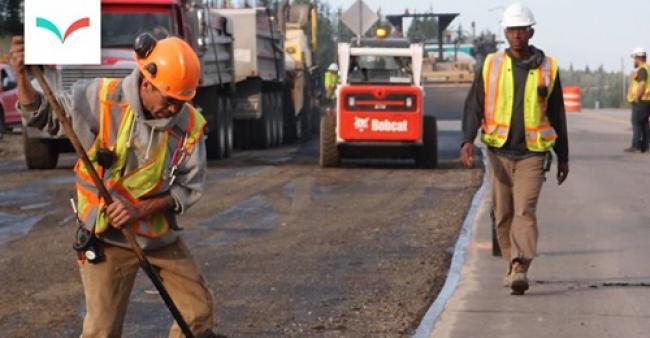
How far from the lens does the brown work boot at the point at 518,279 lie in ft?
34.1

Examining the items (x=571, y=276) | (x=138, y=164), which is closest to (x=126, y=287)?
(x=138, y=164)

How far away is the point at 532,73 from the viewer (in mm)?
10781

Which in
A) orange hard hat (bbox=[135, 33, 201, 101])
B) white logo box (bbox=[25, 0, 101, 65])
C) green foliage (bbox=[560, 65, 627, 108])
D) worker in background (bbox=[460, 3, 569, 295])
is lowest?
green foliage (bbox=[560, 65, 627, 108])

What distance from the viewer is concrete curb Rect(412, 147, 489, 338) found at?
925cm

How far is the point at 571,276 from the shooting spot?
11.5 m

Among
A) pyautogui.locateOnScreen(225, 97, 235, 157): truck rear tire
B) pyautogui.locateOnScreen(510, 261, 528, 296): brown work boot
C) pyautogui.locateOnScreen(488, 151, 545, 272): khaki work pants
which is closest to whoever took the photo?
pyautogui.locateOnScreen(510, 261, 528, 296): brown work boot

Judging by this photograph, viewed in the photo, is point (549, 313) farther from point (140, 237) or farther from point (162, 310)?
point (140, 237)

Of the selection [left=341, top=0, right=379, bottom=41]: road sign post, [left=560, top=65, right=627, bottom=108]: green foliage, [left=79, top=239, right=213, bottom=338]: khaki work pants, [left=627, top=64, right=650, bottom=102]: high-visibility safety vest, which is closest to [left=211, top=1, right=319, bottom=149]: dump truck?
[left=341, top=0, right=379, bottom=41]: road sign post

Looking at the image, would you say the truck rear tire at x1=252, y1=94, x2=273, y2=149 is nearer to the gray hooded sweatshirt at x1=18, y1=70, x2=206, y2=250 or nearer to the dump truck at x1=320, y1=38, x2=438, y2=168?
the dump truck at x1=320, y1=38, x2=438, y2=168

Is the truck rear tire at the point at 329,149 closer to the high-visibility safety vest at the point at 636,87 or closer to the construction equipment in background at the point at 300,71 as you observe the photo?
the high-visibility safety vest at the point at 636,87

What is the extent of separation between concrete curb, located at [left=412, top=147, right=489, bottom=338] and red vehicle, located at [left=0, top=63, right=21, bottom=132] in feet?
56.8

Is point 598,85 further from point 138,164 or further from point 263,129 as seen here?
point 138,164

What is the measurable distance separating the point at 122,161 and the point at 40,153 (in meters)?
17.6

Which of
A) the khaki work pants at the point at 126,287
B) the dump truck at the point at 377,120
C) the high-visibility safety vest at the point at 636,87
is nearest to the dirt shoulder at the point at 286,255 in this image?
the dump truck at the point at 377,120
